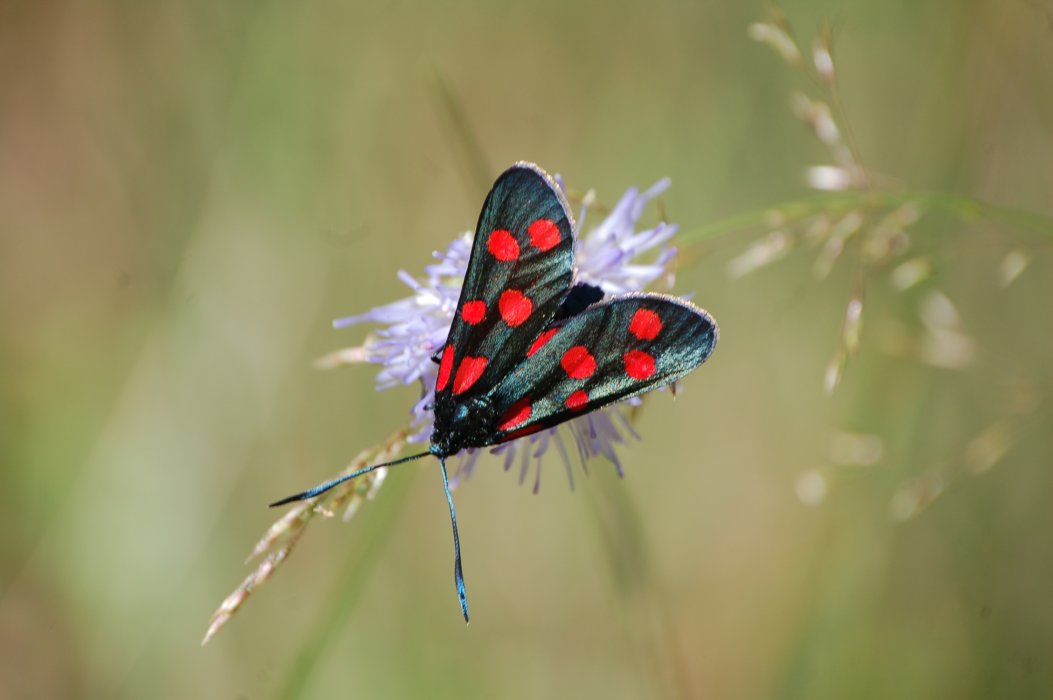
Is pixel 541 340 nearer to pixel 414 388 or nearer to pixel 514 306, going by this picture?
pixel 514 306

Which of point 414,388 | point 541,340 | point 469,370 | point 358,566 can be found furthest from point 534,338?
point 414,388

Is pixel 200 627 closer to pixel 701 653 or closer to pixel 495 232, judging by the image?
pixel 701 653

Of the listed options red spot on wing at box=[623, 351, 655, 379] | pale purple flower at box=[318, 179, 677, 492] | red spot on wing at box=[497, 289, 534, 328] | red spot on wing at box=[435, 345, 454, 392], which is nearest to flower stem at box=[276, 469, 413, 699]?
pale purple flower at box=[318, 179, 677, 492]

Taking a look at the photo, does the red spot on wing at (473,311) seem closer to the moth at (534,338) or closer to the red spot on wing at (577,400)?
the moth at (534,338)

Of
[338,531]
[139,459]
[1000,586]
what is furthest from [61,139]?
[1000,586]

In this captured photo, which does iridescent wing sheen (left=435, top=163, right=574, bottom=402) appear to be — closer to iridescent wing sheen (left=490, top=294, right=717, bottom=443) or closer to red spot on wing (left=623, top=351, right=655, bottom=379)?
iridescent wing sheen (left=490, top=294, right=717, bottom=443)

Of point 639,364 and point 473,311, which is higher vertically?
point 473,311

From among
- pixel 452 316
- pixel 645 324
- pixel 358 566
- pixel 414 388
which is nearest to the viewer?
pixel 645 324

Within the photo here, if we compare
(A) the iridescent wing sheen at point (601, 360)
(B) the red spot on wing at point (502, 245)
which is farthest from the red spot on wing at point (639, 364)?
(B) the red spot on wing at point (502, 245)
